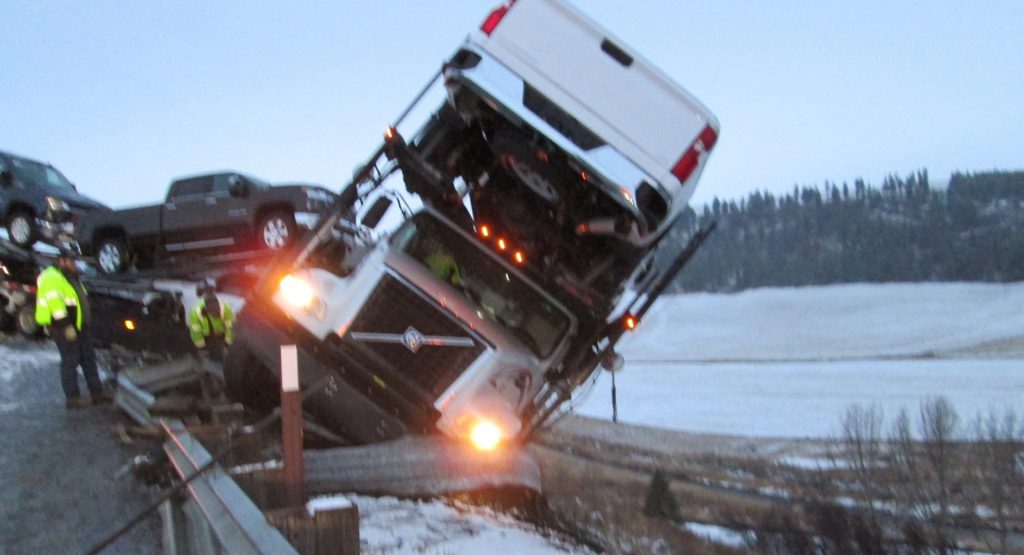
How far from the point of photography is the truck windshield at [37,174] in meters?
16.8

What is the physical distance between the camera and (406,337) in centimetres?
823

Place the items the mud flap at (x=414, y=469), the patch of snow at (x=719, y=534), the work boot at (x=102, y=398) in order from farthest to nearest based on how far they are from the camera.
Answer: the patch of snow at (x=719, y=534), the work boot at (x=102, y=398), the mud flap at (x=414, y=469)

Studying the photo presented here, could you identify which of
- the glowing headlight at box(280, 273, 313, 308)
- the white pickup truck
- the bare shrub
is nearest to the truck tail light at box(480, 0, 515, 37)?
the white pickup truck

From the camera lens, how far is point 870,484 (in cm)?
1234

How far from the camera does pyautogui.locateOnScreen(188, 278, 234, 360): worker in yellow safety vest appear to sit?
38.1ft

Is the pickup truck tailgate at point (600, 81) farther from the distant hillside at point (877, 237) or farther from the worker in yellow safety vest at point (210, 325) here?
the distant hillside at point (877, 237)

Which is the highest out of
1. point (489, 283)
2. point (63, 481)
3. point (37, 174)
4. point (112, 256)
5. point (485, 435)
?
point (489, 283)

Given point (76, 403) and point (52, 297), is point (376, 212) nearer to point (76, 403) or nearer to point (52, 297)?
point (52, 297)

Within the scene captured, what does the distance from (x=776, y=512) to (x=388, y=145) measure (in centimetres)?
597

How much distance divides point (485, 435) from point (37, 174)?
12.6 meters

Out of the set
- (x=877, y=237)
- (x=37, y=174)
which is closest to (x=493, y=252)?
(x=37, y=174)

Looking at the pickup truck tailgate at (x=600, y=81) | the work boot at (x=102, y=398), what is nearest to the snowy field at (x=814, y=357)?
the pickup truck tailgate at (x=600, y=81)

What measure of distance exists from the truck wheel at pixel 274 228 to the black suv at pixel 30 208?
13.3 feet

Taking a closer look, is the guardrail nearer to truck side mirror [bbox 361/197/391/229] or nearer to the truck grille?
the truck grille
